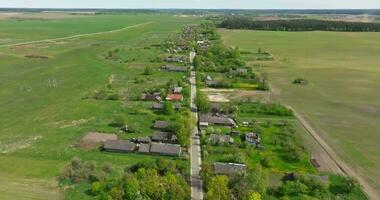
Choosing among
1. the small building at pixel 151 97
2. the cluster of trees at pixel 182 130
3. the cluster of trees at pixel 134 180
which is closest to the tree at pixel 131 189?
the cluster of trees at pixel 134 180

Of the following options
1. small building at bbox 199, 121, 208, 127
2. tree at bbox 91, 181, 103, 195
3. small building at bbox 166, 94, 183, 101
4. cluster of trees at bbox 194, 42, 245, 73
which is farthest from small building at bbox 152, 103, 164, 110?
cluster of trees at bbox 194, 42, 245, 73

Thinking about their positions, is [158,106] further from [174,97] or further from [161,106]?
[174,97]

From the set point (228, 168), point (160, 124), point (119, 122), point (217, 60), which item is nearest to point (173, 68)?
point (217, 60)

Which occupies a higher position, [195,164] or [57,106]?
Answer: [57,106]

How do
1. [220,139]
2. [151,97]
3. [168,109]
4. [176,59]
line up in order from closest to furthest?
1. [220,139]
2. [168,109]
3. [151,97]
4. [176,59]

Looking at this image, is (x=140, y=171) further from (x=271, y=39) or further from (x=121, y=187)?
(x=271, y=39)

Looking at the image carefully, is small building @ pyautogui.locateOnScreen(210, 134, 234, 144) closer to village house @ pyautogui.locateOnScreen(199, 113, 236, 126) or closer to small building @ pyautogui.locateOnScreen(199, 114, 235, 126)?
village house @ pyautogui.locateOnScreen(199, 113, 236, 126)

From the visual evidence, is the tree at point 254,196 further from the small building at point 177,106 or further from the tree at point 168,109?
the small building at point 177,106
